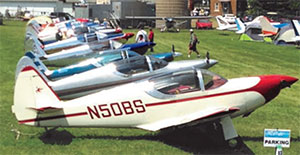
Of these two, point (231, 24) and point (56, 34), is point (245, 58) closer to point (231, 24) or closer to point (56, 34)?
point (56, 34)

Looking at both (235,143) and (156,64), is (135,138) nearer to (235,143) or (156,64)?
(235,143)

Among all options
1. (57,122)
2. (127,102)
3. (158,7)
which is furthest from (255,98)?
(158,7)

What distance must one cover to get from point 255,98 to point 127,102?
8.69 ft

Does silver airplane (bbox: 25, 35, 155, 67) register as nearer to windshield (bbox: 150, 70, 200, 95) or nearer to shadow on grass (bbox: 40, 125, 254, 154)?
shadow on grass (bbox: 40, 125, 254, 154)

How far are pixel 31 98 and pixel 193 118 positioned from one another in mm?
3320

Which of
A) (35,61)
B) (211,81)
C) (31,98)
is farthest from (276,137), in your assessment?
(35,61)

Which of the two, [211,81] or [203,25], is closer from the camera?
[211,81]

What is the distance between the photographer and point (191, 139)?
917cm

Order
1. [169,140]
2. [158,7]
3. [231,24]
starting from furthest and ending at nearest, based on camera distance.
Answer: [158,7] → [231,24] → [169,140]

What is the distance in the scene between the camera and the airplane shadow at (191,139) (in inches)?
336

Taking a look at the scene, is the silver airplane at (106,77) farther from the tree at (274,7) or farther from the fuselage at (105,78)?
the tree at (274,7)

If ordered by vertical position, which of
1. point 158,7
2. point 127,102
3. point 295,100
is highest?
point 158,7

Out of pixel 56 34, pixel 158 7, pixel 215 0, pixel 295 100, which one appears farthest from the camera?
pixel 215 0

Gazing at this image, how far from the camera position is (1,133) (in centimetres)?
946
